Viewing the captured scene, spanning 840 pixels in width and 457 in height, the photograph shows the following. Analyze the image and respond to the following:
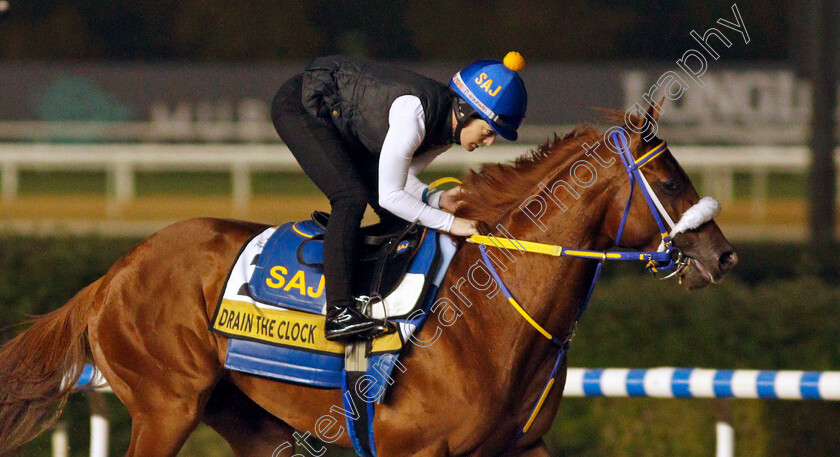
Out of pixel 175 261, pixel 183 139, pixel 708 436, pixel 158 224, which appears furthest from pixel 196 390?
pixel 183 139

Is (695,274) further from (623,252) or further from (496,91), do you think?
(496,91)

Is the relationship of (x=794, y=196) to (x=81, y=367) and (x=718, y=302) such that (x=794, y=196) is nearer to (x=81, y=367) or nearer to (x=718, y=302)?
(x=718, y=302)

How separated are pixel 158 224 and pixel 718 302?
7.29 metres

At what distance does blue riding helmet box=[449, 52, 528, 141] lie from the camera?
318cm

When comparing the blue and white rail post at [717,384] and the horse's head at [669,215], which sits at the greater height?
the horse's head at [669,215]

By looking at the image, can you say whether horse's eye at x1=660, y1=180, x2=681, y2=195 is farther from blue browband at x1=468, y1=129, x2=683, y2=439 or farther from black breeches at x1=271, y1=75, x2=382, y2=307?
black breeches at x1=271, y1=75, x2=382, y2=307

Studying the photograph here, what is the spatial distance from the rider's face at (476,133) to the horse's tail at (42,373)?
1.37 m

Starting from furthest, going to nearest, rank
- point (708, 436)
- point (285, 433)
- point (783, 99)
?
point (783, 99), point (708, 436), point (285, 433)

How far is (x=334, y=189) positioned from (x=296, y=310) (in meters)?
0.39

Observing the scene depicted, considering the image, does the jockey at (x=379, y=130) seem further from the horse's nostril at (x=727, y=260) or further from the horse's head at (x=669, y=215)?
the horse's nostril at (x=727, y=260)

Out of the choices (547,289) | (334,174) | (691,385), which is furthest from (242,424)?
(691,385)

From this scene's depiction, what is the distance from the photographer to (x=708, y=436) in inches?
177

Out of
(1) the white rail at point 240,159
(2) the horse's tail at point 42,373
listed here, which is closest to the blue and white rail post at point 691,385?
(2) the horse's tail at point 42,373

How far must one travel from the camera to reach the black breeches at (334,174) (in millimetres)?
3195
